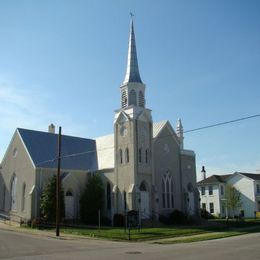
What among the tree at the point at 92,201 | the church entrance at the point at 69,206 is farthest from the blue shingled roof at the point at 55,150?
the tree at the point at 92,201

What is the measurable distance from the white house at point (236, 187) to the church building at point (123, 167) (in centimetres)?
2091

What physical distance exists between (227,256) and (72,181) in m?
26.3

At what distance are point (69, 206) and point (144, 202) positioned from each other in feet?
25.1

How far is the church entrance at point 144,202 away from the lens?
38.7 metres

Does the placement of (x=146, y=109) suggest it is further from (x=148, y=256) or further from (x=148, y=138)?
(x=148, y=256)

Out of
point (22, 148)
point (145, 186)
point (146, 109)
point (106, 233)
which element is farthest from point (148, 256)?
point (22, 148)

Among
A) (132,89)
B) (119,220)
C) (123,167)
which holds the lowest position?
(119,220)

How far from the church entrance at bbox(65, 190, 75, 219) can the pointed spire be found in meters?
12.8

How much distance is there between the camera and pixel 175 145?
44906 millimetres

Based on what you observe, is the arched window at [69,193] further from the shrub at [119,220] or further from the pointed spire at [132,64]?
the pointed spire at [132,64]

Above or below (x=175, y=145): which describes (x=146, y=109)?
above

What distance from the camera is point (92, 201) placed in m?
39.5

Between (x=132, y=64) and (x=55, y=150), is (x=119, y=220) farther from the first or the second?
(x=132, y=64)

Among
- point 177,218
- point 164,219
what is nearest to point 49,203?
→ point 164,219
